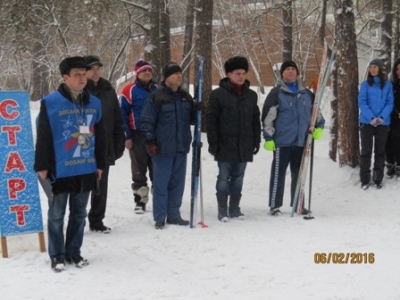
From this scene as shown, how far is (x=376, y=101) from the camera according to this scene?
7.66 m

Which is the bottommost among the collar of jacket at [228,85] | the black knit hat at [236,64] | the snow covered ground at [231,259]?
the snow covered ground at [231,259]

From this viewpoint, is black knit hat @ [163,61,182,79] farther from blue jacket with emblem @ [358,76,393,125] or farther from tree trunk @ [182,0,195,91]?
tree trunk @ [182,0,195,91]

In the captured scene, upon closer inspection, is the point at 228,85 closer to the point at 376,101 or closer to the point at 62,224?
the point at 376,101

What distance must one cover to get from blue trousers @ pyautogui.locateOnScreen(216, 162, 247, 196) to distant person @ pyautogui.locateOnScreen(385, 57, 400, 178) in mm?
2931

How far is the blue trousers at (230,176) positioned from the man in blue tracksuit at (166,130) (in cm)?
57

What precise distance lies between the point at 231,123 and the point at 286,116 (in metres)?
0.78

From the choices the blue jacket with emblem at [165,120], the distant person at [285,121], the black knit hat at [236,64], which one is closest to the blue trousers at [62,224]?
the blue jacket with emblem at [165,120]

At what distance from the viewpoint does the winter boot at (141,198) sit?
7.07 meters

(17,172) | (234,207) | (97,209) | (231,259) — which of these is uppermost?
(17,172)

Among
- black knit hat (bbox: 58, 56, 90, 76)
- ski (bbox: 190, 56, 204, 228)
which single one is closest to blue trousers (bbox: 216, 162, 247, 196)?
ski (bbox: 190, 56, 204, 228)

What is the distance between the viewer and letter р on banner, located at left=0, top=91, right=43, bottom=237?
5008 millimetres

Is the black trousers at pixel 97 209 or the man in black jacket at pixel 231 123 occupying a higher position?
the man in black jacket at pixel 231 123

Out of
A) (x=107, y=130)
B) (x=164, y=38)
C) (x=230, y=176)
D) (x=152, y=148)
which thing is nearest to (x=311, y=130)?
(x=230, y=176)
